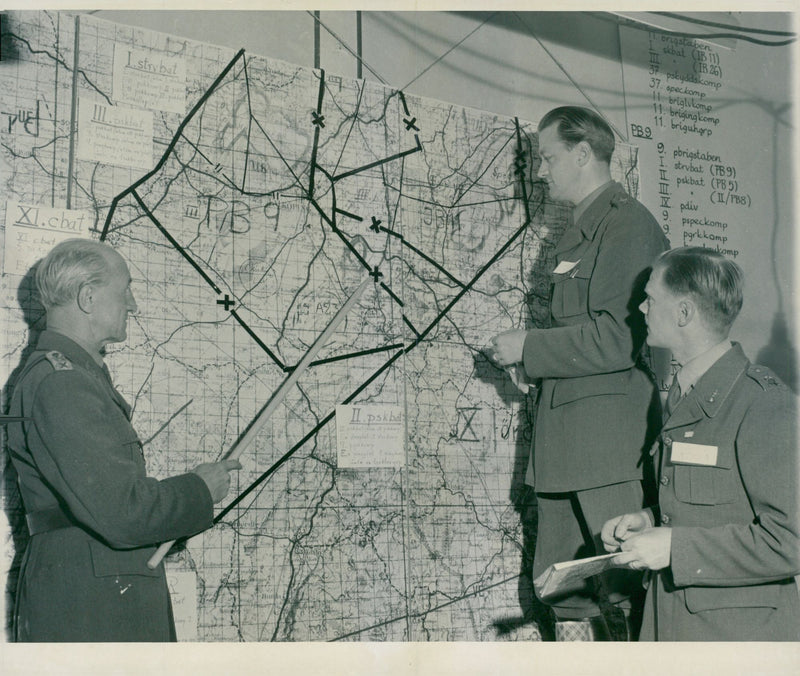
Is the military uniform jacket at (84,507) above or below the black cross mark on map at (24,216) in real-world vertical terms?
below

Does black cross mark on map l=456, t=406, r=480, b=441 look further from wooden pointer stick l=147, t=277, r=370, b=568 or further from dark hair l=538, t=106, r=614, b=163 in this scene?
dark hair l=538, t=106, r=614, b=163

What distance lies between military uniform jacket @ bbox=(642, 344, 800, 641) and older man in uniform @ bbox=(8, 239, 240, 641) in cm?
103

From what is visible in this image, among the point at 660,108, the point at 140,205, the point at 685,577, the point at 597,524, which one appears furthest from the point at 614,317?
the point at 660,108

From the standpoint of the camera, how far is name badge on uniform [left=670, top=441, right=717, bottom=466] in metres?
1.92

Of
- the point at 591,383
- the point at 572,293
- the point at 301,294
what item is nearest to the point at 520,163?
the point at 572,293

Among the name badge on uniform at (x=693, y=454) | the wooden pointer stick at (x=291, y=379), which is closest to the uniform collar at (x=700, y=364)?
the name badge on uniform at (x=693, y=454)

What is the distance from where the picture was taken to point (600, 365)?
234 cm

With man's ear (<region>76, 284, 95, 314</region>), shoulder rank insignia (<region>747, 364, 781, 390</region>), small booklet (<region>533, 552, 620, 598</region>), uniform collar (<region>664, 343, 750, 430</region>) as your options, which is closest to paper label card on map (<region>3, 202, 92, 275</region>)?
man's ear (<region>76, 284, 95, 314</region>)

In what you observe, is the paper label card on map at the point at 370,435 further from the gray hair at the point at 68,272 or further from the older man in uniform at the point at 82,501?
the gray hair at the point at 68,272

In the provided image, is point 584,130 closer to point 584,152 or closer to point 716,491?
point 584,152

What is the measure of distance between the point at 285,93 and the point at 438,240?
0.70 meters

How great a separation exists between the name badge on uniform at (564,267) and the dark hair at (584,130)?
317mm

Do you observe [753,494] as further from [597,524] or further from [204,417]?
[204,417]

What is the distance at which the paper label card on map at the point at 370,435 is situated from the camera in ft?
8.96
